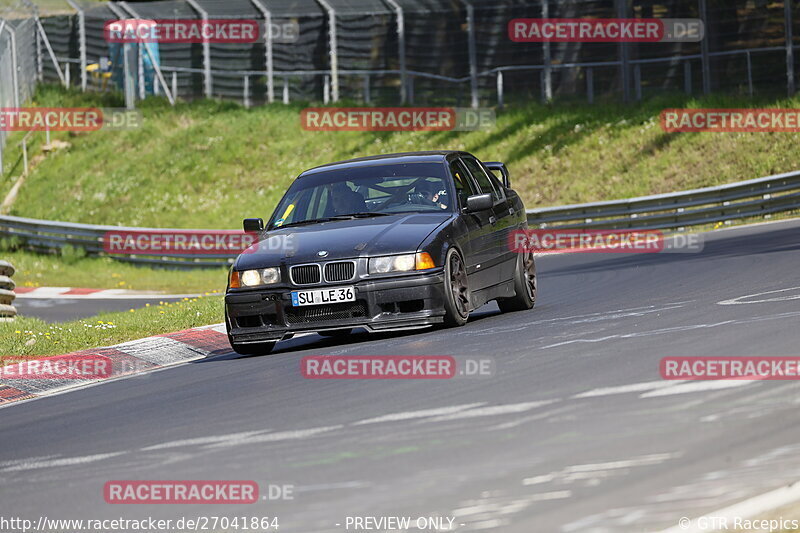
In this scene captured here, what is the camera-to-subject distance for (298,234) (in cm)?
1110

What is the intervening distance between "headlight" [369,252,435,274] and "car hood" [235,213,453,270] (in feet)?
0.15

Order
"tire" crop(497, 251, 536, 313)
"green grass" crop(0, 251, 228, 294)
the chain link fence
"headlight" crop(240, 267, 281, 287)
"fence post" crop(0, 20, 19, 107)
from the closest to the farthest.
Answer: "headlight" crop(240, 267, 281, 287) → "tire" crop(497, 251, 536, 313) → "green grass" crop(0, 251, 228, 294) → the chain link fence → "fence post" crop(0, 20, 19, 107)

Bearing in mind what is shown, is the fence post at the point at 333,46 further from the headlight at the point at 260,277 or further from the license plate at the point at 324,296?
the license plate at the point at 324,296

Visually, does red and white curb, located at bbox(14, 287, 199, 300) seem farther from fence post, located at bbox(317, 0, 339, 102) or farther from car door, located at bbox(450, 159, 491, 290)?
fence post, located at bbox(317, 0, 339, 102)

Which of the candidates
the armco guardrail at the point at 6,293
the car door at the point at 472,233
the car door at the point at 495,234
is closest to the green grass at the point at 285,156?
the car door at the point at 495,234

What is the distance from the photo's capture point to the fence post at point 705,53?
28.9 meters

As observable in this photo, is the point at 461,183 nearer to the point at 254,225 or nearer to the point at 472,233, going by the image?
the point at 472,233

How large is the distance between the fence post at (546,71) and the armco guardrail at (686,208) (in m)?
6.40

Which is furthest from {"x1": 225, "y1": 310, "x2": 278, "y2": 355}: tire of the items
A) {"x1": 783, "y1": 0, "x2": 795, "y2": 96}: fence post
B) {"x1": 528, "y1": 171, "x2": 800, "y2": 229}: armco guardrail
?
{"x1": 783, "y1": 0, "x2": 795, "y2": 96}: fence post

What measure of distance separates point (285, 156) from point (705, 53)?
37.9 ft

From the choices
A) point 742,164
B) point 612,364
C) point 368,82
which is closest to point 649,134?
point 742,164

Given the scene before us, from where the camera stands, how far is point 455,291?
10758 mm

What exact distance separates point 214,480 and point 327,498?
0.70 meters

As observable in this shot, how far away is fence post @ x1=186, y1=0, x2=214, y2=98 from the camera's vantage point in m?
34.9
